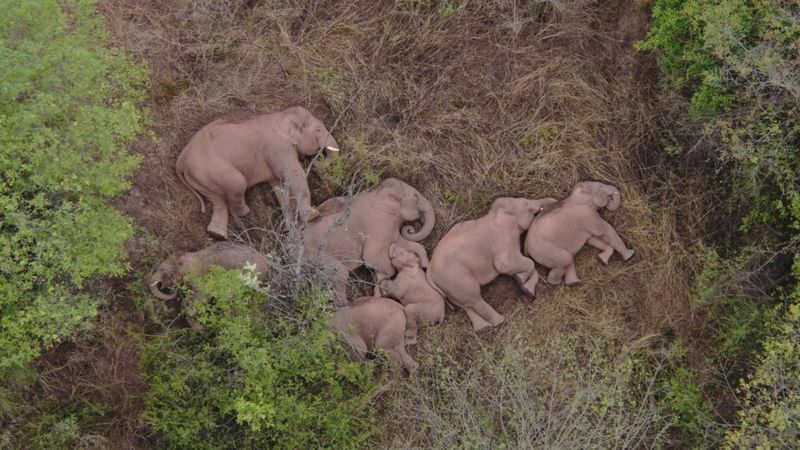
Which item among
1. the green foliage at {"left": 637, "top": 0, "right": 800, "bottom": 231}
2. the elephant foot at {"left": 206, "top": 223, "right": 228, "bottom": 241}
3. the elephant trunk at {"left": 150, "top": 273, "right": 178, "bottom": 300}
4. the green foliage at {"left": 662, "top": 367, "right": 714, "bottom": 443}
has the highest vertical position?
the green foliage at {"left": 637, "top": 0, "right": 800, "bottom": 231}

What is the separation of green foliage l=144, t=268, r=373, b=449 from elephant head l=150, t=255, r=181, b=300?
309mm

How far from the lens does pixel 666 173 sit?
6008mm

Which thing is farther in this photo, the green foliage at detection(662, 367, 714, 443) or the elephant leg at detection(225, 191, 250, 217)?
the elephant leg at detection(225, 191, 250, 217)

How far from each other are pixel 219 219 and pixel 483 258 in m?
2.21

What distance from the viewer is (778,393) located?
205 inches

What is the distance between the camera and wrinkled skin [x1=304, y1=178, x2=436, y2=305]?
5.70 metres

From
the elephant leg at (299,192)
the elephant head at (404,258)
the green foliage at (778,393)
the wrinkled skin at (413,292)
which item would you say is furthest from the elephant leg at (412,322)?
the green foliage at (778,393)

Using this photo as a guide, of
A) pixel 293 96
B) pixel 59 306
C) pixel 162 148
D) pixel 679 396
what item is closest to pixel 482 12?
pixel 293 96

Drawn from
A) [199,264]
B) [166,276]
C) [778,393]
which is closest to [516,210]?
[778,393]

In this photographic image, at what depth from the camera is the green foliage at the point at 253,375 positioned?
16.6ft

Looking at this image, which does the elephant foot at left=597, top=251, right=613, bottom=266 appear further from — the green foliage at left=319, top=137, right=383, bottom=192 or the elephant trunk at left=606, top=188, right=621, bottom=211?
the green foliage at left=319, top=137, right=383, bottom=192

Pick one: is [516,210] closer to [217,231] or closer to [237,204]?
[237,204]

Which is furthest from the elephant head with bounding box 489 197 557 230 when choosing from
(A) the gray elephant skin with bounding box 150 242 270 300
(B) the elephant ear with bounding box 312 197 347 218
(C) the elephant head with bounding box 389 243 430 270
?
(A) the gray elephant skin with bounding box 150 242 270 300

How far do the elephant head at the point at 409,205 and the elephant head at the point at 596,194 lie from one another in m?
1.23
